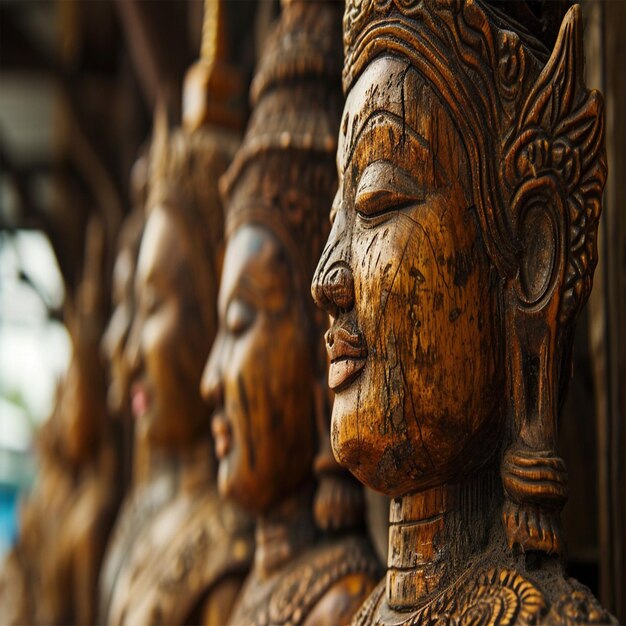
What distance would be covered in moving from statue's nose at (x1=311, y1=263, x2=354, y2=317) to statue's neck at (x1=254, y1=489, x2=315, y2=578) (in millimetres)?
598

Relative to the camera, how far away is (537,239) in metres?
1.11

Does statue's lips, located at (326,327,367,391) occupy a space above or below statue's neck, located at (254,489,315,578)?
above

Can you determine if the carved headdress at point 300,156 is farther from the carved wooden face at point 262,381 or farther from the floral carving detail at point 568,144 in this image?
the floral carving detail at point 568,144

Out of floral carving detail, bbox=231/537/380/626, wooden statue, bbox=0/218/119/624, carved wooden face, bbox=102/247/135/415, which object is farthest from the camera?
wooden statue, bbox=0/218/119/624

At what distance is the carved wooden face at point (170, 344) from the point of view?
220 cm

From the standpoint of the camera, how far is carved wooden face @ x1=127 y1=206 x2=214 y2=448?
2.20 meters

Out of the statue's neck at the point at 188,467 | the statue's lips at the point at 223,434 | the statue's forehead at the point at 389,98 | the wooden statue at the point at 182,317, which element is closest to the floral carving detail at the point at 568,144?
the statue's forehead at the point at 389,98

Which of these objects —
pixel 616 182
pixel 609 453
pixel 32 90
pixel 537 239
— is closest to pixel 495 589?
pixel 537 239

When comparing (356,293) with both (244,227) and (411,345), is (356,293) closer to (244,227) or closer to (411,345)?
(411,345)

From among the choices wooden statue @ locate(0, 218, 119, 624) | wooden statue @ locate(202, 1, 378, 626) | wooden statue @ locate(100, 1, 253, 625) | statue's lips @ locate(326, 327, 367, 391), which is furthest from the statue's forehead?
wooden statue @ locate(0, 218, 119, 624)

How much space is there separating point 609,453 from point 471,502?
0.50m

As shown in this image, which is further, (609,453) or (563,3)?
(609,453)

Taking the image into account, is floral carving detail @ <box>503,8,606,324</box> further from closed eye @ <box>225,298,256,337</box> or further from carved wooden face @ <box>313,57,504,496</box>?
closed eye @ <box>225,298,256,337</box>

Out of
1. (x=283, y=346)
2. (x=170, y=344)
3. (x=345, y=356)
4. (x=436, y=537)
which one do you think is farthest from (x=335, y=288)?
(x=170, y=344)
